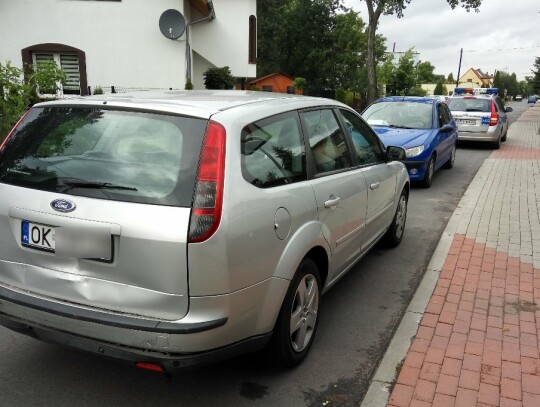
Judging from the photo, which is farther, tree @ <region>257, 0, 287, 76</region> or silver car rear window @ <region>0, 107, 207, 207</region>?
tree @ <region>257, 0, 287, 76</region>

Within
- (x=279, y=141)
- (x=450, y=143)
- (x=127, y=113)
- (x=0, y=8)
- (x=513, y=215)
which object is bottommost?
(x=513, y=215)

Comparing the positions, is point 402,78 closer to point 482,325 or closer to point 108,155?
point 482,325

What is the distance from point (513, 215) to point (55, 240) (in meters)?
6.62

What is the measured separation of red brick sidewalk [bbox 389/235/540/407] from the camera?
3.00 m

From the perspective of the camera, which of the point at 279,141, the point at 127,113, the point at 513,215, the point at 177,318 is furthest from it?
the point at 513,215

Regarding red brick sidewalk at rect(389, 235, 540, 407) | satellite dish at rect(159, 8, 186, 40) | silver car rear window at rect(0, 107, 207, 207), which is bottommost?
red brick sidewalk at rect(389, 235, 540, 407)

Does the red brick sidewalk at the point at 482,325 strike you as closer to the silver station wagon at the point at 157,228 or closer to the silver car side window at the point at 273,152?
the silver station wagon at the point at 157,228

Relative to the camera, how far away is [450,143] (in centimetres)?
1080

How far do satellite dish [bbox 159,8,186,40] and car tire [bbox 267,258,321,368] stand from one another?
51.7ft

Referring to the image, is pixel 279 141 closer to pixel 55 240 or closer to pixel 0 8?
pixel 55 240

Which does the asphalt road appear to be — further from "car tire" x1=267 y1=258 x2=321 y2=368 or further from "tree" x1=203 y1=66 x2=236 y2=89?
"tree" x1=203 y1=66 x2=236 y2=89

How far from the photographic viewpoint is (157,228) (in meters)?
2.32

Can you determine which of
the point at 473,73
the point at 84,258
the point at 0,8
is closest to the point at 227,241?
the point at 84,258

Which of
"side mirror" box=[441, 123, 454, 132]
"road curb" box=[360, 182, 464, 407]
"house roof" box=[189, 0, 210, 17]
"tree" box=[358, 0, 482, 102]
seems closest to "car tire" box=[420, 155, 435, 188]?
"side mirror" box=[441, 123, 454, 132]
